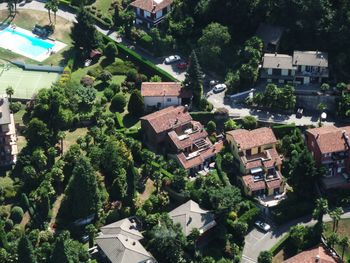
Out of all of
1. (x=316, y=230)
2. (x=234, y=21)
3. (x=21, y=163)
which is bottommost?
(x=316, y=230)

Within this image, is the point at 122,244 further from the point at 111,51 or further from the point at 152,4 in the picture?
the point at 152,4

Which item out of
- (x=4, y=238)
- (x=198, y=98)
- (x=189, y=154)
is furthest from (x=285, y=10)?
(x=4, y=238)

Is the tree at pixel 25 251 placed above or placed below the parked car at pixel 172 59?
below

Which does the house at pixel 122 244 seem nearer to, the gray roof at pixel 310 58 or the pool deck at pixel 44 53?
the gray roof at pixel 310 58

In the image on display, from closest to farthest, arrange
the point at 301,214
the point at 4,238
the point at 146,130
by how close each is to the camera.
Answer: the point at 4,238
the point at 301,214
the point at 146,130

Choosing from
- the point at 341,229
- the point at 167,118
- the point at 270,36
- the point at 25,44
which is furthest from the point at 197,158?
the point at 25,44

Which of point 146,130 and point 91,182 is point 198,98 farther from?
point 91,182

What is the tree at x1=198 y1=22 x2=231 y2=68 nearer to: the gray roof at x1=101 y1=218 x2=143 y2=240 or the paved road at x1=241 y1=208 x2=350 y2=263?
the paved road at x1=241 y1=208 x2=350 y2=263

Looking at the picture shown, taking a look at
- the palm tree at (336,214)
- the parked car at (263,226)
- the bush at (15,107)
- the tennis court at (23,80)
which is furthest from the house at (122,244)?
the tennis court at (23,80)
